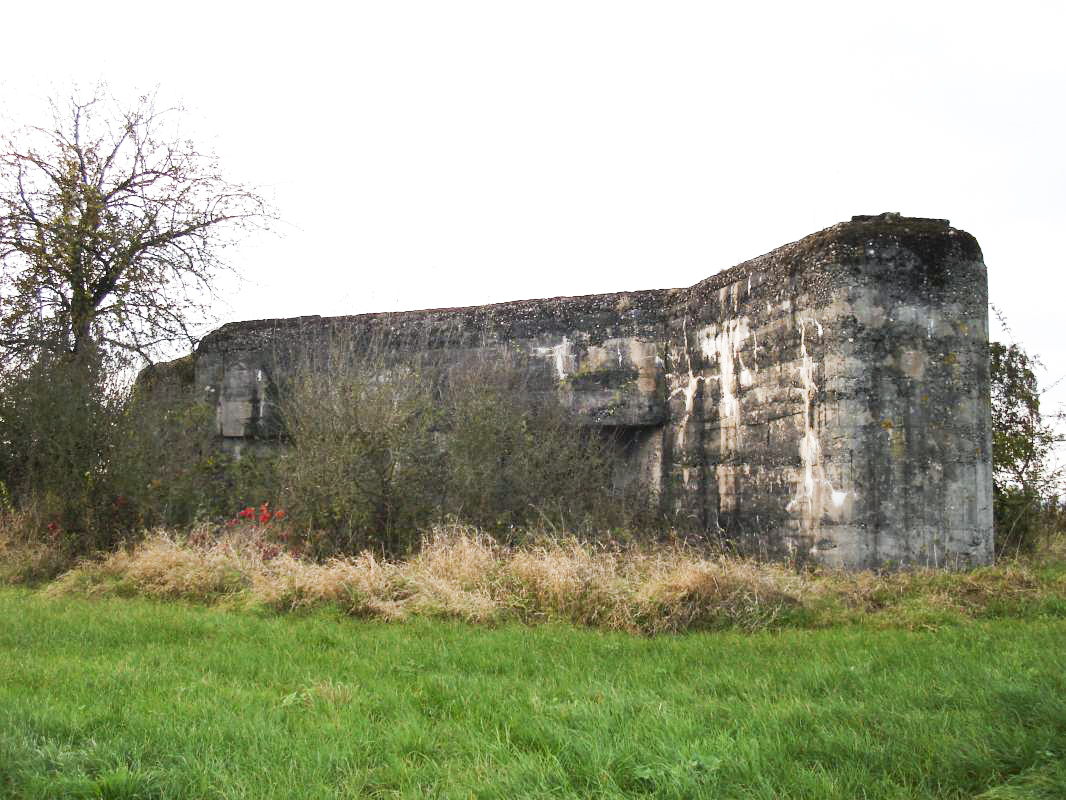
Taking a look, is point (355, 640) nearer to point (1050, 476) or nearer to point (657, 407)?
point (657, 407)

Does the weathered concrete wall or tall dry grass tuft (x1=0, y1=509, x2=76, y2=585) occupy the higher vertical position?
the weathered concrete wall

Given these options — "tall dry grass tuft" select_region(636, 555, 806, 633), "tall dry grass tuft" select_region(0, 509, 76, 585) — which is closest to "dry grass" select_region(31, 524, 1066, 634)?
"tall dry grass tuft" select_region(636, 555, 806, 633)

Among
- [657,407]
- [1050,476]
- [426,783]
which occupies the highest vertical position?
[657,407]

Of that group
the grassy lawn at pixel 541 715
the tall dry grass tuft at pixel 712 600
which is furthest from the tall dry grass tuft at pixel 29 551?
the tall dry grass tuft at pixel 712 600

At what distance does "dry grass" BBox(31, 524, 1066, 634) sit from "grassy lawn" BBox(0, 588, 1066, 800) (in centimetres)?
52

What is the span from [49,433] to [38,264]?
3279 millimetres

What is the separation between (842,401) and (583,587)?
292cm

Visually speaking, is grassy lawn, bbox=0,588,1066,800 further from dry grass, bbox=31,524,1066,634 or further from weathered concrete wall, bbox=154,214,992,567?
weathered concrete wall, bbox=154,214,992,567

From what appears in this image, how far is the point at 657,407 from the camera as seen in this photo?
38.1 feet

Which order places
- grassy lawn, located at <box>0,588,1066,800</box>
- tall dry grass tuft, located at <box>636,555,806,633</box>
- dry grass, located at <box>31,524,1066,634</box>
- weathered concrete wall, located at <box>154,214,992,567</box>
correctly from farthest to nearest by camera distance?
weathered concrete wall, located at <box>154,214,992,567</box>, dry grass, located at <box>31,524,1066,634</box>, tall dry grass tuft, located at <box>636,555,806,633</box>, grassy lawn, located at <box>0,588,1066,800</box>

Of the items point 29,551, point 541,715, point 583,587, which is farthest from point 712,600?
point 29,551

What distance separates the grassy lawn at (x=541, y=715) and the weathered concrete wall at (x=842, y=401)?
5.95ft

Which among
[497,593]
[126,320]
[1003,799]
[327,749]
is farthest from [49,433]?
[1003,799]

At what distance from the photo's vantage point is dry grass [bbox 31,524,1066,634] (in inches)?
299
